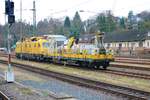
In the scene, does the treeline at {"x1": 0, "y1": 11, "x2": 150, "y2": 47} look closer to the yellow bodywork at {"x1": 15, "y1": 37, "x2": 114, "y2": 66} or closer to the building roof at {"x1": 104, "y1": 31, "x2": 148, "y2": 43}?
the building roof at {"x1": 104, "y1": 31, "x2": 148, "y2": 43}

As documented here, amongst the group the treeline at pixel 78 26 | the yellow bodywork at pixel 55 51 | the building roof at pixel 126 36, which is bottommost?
the yellow bodywork at pixel 55 51

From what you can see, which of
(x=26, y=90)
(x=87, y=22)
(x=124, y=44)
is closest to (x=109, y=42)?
(x=124, y=44)

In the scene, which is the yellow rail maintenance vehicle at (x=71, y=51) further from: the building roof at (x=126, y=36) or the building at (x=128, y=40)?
the building roof at (x=126, y=36)

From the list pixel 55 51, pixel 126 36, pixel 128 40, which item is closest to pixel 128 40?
pixel 128 40

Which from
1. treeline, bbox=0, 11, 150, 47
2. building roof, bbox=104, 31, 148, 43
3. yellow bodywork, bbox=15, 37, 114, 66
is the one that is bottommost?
yellow bodywork, bbox=15, 37, 114, 66

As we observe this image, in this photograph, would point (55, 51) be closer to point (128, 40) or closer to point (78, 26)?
→ point (128, 40)

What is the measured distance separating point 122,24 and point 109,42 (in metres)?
30.4

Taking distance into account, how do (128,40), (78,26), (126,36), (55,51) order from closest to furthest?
(55,51)
(128,40)
(126,36)
(78,26)

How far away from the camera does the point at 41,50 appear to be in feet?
146

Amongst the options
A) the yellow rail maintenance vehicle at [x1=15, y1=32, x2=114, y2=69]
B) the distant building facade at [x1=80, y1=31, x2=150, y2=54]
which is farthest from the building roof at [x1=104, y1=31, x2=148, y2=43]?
the yellow rail maintenance vehicle at [x1=15, y1=32, x2=114, y2=69]

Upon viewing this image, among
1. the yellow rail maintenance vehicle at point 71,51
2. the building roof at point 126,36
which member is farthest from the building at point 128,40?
the yellow rail maintenance vehicle at point 71,51

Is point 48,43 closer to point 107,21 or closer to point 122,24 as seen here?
point 107,21

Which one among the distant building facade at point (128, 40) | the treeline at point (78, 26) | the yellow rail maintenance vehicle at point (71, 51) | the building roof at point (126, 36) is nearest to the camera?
the yellow rail maintenance vehicle at point (71, 51)

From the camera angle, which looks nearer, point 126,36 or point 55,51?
point 55,51
